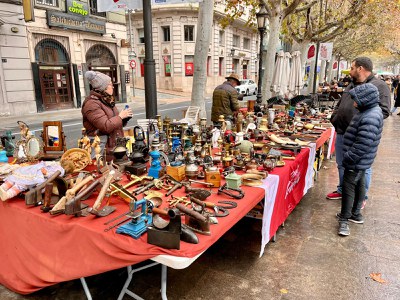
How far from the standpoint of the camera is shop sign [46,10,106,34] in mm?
16125

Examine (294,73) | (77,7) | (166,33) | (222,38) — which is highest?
(166,33)

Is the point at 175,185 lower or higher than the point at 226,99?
lower

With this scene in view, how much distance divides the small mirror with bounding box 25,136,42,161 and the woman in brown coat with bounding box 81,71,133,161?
1.96 feet

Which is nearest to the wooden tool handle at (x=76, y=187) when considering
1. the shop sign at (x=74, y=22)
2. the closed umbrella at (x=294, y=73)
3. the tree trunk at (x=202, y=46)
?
the tree trunk at (x=202, y=46)

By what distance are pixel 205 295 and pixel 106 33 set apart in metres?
20.3

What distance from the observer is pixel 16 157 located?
3631 mm

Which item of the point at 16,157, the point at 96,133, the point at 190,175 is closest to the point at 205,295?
the point at 190,175

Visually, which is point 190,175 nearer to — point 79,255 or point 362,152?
point 79,255

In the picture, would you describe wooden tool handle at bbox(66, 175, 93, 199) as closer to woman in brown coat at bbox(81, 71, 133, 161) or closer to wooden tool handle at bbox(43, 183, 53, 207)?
wooden tool handle at bbox(43, 183, 53, 207)

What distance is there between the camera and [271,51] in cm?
1071

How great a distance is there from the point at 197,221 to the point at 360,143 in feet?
8.31

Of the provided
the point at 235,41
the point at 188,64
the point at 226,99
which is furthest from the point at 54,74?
the point at 235,41

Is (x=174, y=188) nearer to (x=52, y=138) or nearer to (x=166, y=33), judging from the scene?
(x=52, y=138)

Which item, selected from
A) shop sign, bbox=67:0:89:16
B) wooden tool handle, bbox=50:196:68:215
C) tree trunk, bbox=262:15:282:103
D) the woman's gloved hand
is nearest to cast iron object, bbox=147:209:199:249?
wooden tool handle, bbox=50:196:68:215
